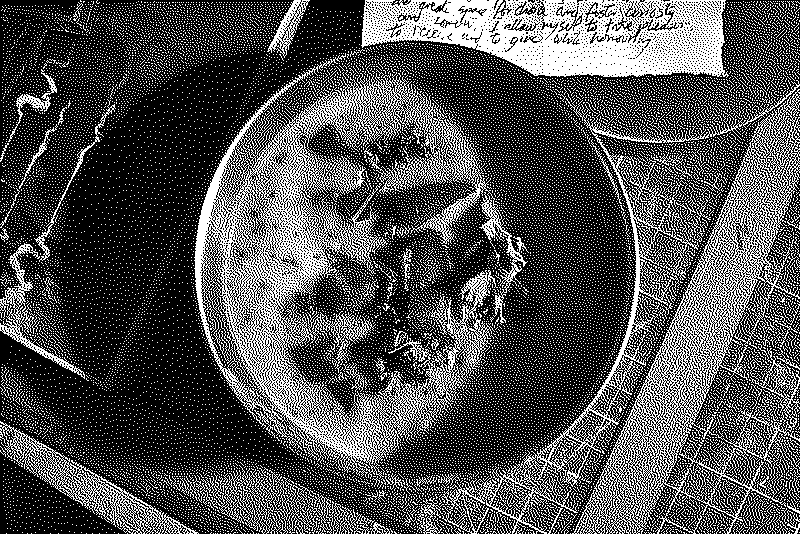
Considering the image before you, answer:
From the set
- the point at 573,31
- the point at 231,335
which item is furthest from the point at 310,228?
the point at 573,31

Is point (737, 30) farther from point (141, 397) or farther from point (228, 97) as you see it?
point (141, 397)

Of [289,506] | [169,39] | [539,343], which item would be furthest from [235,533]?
[169,39]

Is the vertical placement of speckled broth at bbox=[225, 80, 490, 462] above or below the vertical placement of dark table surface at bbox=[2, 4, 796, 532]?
above

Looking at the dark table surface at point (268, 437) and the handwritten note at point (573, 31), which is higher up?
the handwritten note at point (573, 31)
